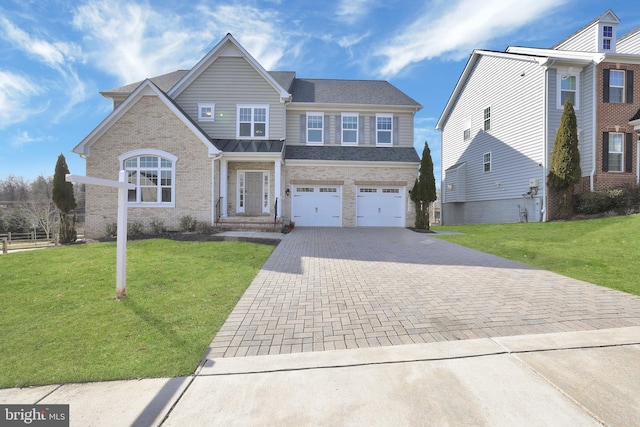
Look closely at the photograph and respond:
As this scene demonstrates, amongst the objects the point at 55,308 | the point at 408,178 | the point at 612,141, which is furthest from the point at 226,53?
the point at 612,141

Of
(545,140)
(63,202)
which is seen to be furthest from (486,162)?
(63,202)

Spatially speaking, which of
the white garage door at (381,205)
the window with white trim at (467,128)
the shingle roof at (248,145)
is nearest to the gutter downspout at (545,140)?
the window with white trim at (467,128)

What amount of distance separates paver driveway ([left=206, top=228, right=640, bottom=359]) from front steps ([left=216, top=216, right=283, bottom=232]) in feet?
22.0

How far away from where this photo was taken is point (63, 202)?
1325cm

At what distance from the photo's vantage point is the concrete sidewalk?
88.8 inches

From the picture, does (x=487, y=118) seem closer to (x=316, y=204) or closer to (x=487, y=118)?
(x=487, y=118)

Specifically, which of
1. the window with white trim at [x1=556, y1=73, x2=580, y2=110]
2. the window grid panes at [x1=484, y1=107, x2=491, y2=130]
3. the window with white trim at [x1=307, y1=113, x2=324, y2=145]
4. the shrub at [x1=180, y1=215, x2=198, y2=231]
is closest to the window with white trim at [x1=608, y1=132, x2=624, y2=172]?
the window with white trim at [x1=556, y1=73, x2=580, y2=110]

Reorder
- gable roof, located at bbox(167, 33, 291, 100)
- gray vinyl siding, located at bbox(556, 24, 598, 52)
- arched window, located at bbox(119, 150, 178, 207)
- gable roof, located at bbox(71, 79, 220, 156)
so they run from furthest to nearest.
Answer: gable roof, located at bbox(167, 33, 291, 100), gray vinyl siding, located at bbox(556, 24, 598, 52), arched window, located at bbox(119, 150, 178, 207), gable roof, located at bbox(71, 79, 220, 156)

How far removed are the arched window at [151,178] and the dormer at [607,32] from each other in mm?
22609

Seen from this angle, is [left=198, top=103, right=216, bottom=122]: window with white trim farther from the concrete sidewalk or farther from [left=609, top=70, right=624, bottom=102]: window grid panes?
[left=609, top=70, right=624, bottom=102]: window grid panes

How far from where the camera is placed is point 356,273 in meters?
6.71

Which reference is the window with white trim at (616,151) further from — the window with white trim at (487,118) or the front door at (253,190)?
the front door at (253,190)

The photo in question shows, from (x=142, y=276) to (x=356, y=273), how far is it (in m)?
4.65

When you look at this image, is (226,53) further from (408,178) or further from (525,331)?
(525,331)
